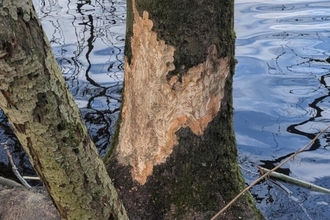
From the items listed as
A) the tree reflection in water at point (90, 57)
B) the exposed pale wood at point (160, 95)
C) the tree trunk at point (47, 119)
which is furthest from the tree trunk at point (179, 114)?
the tree reflection in water at point (90, 57)

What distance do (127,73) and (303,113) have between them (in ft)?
7.21

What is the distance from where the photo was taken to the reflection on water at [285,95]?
3.16 m

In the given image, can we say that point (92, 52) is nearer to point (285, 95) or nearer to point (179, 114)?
point (285, 95)

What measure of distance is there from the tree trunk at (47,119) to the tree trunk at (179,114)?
845 millimetres

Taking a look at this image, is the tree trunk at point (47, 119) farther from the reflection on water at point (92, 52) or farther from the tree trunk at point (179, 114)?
the reflection on water at point (92, 52)

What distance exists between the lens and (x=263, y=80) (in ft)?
14.6

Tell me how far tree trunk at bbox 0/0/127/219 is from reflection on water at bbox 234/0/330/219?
1.94m

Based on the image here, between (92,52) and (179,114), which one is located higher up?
(179,114)

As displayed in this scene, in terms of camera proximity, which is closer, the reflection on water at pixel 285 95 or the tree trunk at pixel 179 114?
the tree trunk at pixel 179 114

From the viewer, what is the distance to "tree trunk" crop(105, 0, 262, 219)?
203cm

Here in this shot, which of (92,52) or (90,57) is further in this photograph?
(92,52)

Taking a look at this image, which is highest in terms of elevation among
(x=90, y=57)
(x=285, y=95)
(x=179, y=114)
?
(x=179, y=114)

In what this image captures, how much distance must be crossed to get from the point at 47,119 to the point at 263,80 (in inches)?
142

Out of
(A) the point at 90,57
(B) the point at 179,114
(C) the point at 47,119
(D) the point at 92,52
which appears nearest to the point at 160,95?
(B) the point at 179,114
